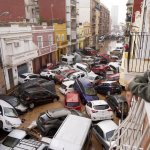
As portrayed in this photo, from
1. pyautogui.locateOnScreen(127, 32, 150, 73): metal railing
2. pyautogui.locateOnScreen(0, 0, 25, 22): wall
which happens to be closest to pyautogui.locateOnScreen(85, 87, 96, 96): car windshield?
pyautogui.locateOnScreen(127, 32, 150, 73): metal railing

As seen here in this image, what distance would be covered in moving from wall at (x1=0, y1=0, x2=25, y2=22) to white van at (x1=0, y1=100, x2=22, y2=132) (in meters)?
15.5

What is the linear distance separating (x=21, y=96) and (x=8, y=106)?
9.66 feet

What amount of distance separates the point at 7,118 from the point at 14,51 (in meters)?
10.3

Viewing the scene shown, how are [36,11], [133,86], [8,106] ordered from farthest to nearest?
[36,11]
[8,106]
[133,86]

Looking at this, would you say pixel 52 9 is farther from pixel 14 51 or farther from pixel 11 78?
pixel 11 78

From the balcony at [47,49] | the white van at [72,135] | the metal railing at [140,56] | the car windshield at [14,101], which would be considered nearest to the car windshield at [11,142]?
the white van at [72,135]

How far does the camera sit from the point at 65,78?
22297 mm

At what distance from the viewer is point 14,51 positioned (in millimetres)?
21016

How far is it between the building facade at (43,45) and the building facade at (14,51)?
5.35 ft

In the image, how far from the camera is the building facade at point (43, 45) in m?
25.8

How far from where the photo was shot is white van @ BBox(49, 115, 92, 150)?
888 centimetres

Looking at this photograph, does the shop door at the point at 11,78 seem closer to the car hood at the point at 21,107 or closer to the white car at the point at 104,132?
the car hood at the point at 21,107

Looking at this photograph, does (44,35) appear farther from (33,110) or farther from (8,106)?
(8,106)

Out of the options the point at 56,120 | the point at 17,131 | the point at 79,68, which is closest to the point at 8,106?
the point at 17,131
